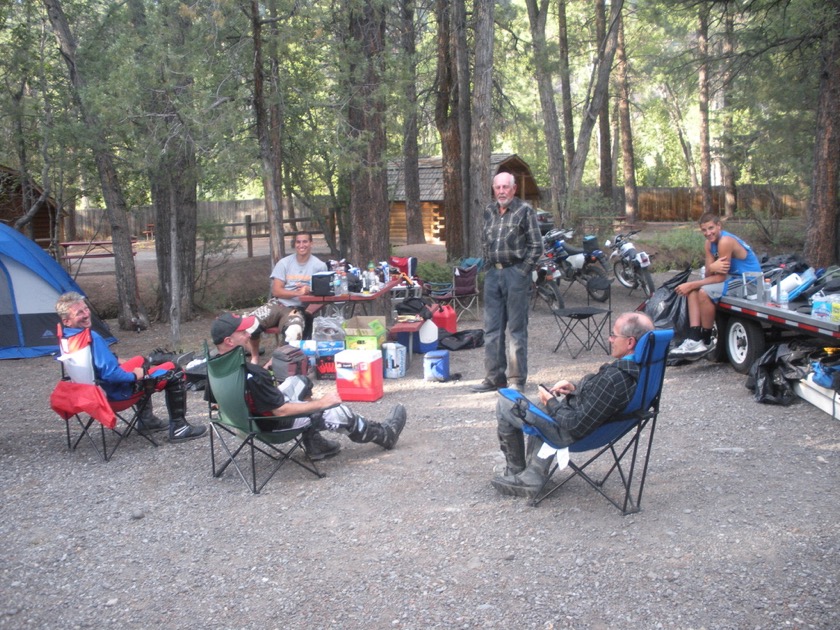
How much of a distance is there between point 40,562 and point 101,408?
4.43 feet

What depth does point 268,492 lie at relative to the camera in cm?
471

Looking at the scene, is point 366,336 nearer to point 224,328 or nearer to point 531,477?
point 224,328

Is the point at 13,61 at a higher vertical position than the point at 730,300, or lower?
higher

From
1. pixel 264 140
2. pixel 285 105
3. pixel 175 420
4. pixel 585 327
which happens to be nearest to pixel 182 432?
pixel 175 420

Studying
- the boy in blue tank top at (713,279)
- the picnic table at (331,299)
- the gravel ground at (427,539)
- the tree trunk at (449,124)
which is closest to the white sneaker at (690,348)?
the boy in blue tank top at (713,279)

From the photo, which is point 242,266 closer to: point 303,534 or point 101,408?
point 101,408

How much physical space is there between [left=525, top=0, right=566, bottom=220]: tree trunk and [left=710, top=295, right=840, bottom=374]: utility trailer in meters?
7.59

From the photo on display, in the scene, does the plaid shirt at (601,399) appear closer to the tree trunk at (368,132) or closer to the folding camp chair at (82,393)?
the folding camp chair at (82,393)

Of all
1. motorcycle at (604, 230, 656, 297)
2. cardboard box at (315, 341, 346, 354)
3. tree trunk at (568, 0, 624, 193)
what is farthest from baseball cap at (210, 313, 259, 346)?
tree trunk at (568, 0, 624, 193)

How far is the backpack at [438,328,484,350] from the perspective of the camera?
868cm

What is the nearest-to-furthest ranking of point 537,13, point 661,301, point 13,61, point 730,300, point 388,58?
point 730,300 < point 661,301 < point 388,58 < point 13,61 < point 537,13

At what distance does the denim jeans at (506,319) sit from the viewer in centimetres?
647

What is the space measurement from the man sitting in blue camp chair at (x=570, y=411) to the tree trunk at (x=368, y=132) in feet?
17.6

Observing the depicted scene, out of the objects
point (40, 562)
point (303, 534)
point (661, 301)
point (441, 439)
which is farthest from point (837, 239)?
point (40, 562)
